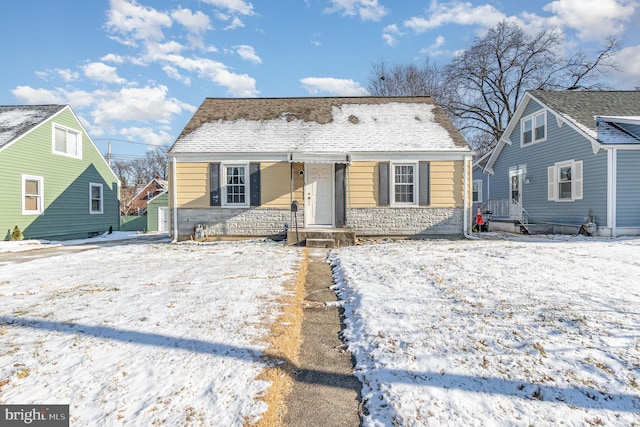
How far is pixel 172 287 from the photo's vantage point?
5.23 metres

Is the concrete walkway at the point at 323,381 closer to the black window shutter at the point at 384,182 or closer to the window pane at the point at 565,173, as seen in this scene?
the black window shutter at the point at 384,182

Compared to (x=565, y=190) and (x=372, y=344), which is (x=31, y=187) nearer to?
(x=372, y=344)

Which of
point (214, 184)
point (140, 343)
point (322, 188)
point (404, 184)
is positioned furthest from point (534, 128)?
point (140, 343)

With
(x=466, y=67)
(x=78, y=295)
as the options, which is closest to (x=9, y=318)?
(x=78, y=295)

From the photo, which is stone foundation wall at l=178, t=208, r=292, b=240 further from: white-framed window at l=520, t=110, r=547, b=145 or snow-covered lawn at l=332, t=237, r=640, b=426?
white-framed window at l=520, t=110, r=547, b=145

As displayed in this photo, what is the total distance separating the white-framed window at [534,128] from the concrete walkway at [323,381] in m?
14.5

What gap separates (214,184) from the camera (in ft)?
38.0

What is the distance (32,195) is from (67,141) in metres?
3.02

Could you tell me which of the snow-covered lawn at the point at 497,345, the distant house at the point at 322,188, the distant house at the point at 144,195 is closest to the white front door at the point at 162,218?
the distant house at the point at 322,188

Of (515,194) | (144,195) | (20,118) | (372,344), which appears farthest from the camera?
(144,195)

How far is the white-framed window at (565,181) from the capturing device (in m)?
12.6

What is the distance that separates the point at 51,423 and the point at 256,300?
2519 millimetres

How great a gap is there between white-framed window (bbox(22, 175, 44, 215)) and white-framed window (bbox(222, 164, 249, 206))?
25.7ft

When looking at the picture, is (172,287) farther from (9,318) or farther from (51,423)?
(51,423)
